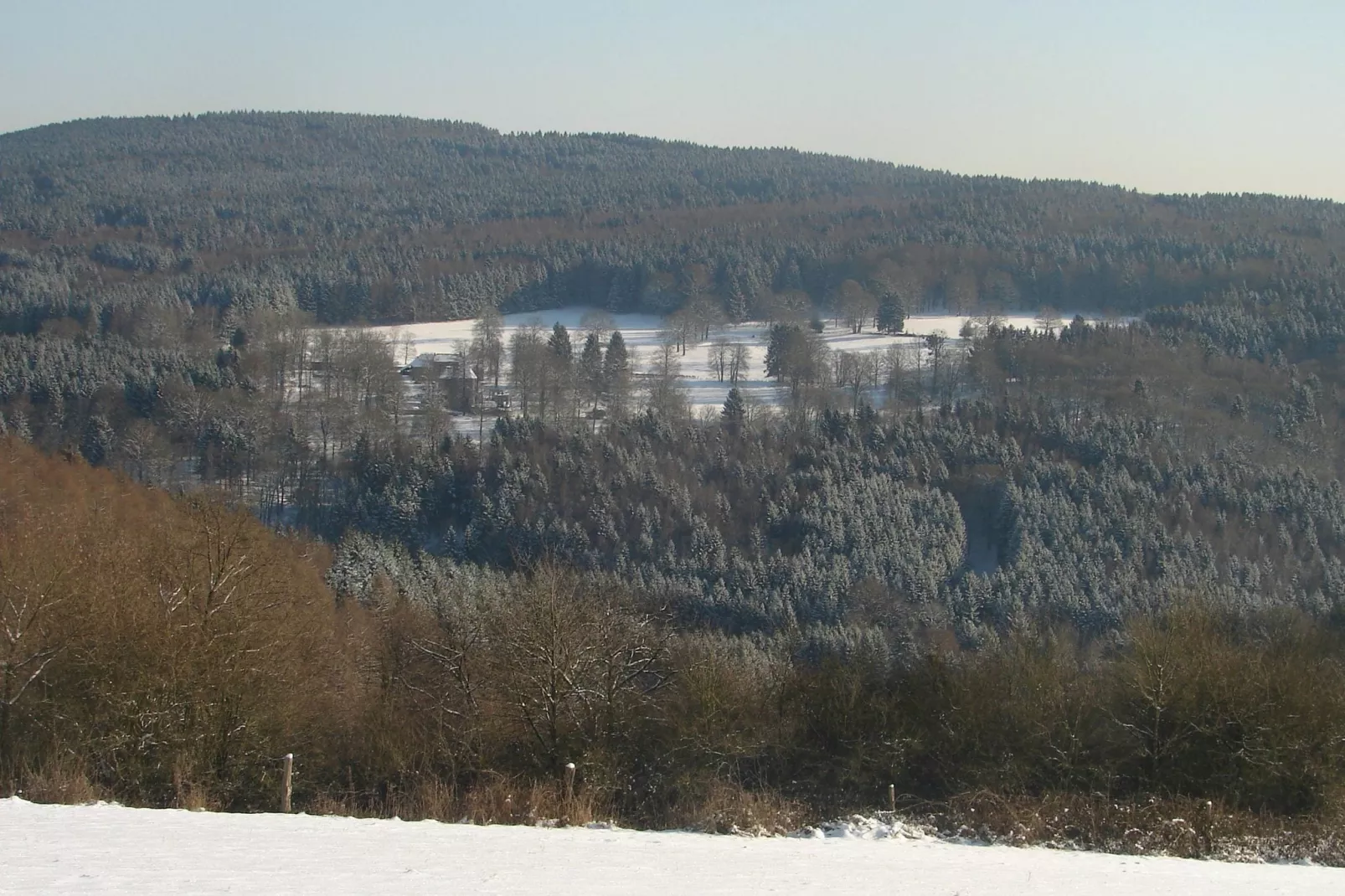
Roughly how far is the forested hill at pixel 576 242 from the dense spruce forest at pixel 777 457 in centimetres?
79

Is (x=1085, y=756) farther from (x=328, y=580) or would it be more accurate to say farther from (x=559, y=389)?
(x=559, y=389)

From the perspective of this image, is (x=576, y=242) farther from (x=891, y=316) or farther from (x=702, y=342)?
(x=891, y=316)

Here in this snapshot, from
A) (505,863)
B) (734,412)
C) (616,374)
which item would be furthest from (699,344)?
(505,863)

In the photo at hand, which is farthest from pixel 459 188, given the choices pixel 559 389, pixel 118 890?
pixel 118 890

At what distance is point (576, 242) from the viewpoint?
14662cm

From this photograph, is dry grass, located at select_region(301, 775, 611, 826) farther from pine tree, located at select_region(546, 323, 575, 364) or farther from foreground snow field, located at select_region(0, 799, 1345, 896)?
pine tree, located at select_region(546, 323, 575, 364)

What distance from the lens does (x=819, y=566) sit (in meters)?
62.7

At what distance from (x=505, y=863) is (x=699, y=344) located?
10104 centimetres

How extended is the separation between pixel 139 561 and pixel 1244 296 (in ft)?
366

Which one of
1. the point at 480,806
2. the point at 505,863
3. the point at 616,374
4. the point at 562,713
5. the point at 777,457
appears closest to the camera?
the point at 505,863

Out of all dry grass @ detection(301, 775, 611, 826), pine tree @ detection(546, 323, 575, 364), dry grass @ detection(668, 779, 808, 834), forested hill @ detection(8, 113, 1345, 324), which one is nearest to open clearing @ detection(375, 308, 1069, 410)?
forested hill @ detection(8, 113, 1345, 324)

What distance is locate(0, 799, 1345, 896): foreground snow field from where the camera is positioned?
10086 millimetres

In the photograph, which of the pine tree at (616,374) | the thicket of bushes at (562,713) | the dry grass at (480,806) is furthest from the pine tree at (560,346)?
the dry grass at (480,806)

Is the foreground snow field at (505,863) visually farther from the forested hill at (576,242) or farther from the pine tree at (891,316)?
the pine tree at (891,316)
